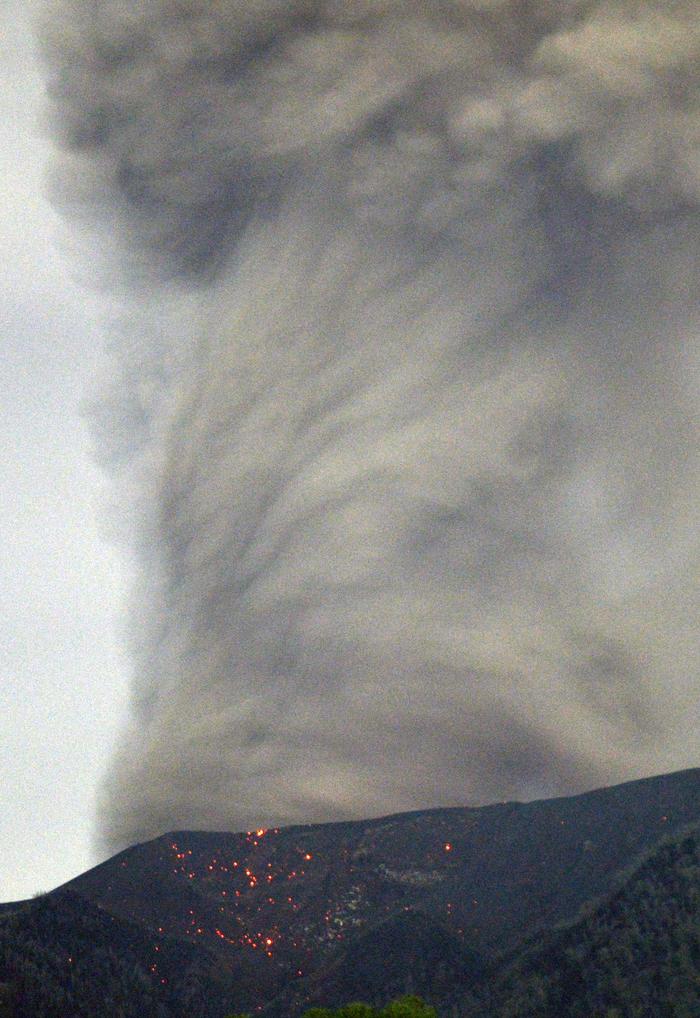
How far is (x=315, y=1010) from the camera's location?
139 m

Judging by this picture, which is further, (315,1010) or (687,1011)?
(687,1011)

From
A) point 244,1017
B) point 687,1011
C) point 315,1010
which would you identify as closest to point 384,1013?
point 315,1010

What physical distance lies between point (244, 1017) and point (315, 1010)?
928 inches

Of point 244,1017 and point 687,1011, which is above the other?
point 244,1017

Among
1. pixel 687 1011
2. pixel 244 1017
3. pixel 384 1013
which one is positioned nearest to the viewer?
pixel 384 1013

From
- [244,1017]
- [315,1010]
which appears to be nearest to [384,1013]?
[315,1010]

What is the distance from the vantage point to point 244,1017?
519 feet

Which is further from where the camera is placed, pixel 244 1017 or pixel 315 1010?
pixel 244 1017

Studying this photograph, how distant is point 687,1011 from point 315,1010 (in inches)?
3377

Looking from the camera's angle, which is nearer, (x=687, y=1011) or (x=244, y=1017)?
(x=244, y=1017)

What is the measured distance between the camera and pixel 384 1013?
453 feet

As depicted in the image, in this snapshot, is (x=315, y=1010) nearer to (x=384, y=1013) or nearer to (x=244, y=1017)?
(x=384, y=1013)

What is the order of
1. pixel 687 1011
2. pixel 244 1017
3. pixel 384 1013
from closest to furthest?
1. pixel 384 1013
2. pixel 244 1017
3. pixel 687 1011

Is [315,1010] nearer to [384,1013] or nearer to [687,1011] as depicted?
[384,1013]
